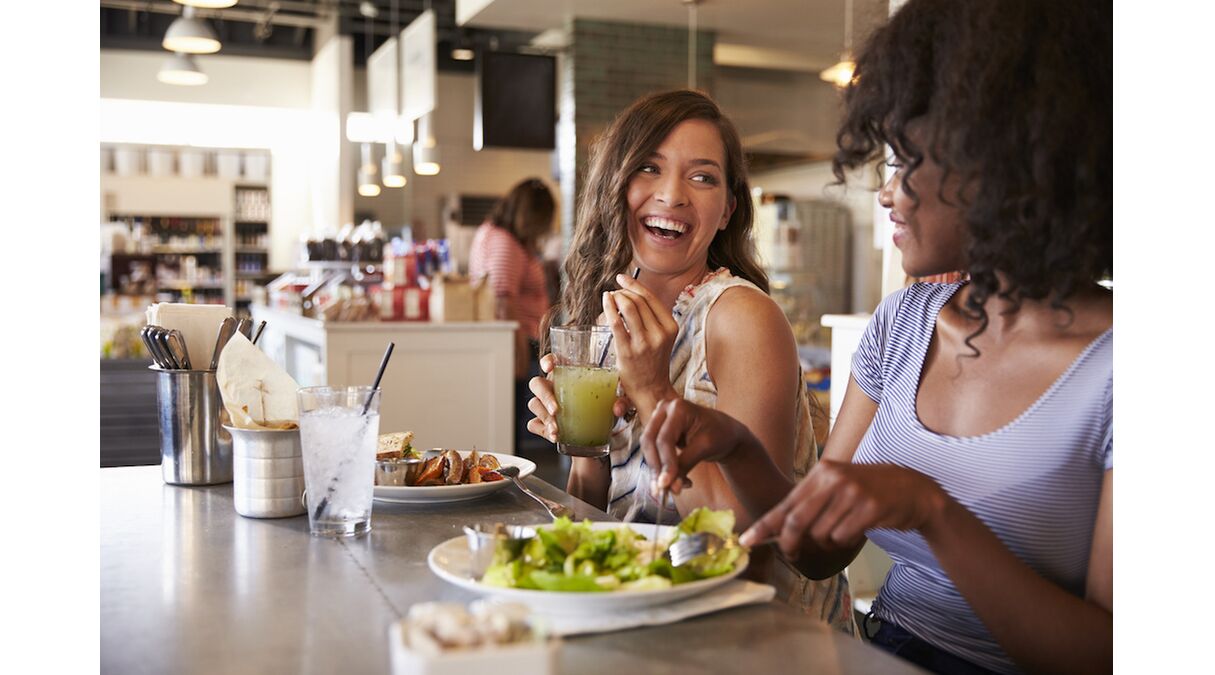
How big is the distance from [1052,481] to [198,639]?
940mm

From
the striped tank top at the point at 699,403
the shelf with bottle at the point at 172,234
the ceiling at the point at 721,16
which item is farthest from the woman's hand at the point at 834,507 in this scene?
the shelf with bottle at the point at 172,234

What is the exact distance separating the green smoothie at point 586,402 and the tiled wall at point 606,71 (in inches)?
236

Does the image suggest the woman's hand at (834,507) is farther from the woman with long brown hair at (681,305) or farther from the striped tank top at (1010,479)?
the woman with long brown hair at (681,305)

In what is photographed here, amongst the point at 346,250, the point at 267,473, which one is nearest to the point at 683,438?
the point at 267,473

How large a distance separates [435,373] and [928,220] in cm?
418

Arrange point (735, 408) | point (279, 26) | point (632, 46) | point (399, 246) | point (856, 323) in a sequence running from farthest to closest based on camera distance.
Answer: point (279, 26)
point (632, 46)
point (399, 246)
point (856, 323)
point (735, 408)

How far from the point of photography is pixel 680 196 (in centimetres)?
198

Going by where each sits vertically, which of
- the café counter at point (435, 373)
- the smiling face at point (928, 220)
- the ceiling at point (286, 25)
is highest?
the ceiling at point (286, 25)

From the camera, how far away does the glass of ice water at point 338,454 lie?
1.39 meters

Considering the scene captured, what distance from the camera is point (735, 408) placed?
176 cm

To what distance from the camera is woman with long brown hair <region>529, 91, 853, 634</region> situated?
1689 millimetres

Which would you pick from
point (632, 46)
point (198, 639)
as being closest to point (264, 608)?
point (198, 639)

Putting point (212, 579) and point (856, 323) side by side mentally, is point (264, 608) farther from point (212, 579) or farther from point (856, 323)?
→ point (856, 323)

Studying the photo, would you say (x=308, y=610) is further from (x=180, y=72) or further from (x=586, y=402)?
(x=180, y=72)
